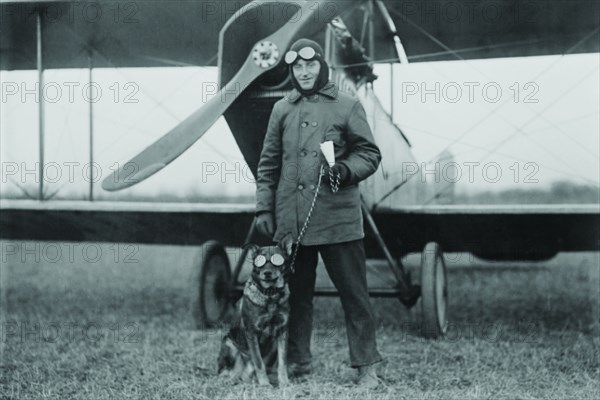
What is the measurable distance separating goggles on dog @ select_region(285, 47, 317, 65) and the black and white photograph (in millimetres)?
11

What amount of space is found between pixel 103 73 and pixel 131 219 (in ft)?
4.69

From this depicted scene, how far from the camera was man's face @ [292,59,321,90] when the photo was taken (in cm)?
346

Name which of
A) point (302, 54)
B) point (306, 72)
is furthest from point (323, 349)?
point (302, 54)

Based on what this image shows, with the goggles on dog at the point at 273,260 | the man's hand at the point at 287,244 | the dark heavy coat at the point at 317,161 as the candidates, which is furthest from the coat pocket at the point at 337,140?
the goggles on dog at the point at 273,260

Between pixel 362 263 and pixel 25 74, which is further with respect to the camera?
pixel 25 74

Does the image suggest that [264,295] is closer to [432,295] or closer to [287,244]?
[287,244]

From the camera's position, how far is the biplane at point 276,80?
3963 mm

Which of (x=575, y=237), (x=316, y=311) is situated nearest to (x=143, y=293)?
(x=316, y=311)

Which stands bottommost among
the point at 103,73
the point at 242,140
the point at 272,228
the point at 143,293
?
the point at 143,293

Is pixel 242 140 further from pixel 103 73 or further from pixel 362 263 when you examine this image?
pixel 103 73

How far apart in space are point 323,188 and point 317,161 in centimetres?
15

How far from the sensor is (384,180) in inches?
223

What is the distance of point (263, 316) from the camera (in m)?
3.50

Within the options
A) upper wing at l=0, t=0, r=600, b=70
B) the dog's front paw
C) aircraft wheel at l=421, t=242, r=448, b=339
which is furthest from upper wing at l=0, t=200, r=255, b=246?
the dog's front paw
